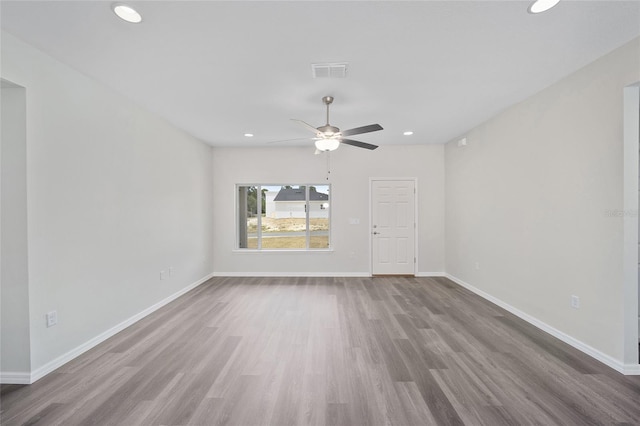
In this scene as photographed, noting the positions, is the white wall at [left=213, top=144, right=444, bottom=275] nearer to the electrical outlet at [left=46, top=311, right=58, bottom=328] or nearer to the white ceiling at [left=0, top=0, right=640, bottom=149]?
the white ceiling at [left=0, top=0, right=640, bottom=149]

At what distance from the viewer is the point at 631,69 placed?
2.04 metres

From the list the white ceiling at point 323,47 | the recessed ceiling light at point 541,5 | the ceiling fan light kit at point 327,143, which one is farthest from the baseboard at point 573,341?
the ceiling fan light kit at point 327,143

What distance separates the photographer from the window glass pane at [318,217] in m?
5.44

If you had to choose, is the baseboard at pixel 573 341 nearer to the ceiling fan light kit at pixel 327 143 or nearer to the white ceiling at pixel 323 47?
the white ceiling at pixel 323 47

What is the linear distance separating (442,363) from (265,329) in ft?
6.05

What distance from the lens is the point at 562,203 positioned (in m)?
2.64

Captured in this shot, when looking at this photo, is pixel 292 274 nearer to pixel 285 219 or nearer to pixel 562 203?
pixel 285 219

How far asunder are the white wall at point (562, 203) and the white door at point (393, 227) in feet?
4.55

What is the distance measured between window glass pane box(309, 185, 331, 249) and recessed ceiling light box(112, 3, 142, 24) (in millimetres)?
3920

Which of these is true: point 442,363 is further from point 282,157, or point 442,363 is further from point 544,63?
point 282,157

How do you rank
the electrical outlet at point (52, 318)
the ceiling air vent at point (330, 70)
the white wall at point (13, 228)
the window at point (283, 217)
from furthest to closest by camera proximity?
1. the window at point (283, 217)
2. the ceiling air vent at point (330, 70)
3. the electrical outlet at point (52, 318)
4. the white wall at point (13, 228)

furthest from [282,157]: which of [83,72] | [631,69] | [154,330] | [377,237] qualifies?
[631,69]

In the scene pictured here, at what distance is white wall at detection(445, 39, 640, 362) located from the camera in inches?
85.9

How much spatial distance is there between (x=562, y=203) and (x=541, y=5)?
1.93 m
